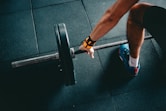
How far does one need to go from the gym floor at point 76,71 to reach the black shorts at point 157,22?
567 mm

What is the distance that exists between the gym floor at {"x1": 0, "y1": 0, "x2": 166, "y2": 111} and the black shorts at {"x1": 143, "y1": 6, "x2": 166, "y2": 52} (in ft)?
→ 1.86

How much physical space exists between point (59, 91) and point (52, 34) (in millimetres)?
668

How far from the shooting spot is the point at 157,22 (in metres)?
1.57

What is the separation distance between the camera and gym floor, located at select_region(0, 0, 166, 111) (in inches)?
77.2

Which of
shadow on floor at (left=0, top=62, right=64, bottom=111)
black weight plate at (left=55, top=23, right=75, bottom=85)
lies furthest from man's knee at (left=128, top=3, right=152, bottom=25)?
shadow on floor at (left=0, top=62, right=64, bottom=111)

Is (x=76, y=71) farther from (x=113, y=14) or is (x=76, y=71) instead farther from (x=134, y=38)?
(x=113, y=14)

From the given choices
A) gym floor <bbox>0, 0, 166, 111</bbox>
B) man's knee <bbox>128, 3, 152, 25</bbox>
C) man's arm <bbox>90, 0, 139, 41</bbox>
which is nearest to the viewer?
man's arm <bbox>90, 0, 139, 41</bbox>

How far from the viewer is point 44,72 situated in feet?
7.10

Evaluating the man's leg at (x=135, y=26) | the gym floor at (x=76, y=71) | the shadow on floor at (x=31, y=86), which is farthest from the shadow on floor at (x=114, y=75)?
the shadow on floor at (x=31, y=86)

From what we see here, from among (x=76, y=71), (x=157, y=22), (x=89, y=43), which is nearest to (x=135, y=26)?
(x=157, y=22)

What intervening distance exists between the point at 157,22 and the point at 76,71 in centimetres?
88

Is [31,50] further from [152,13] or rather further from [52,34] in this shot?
[152,13]

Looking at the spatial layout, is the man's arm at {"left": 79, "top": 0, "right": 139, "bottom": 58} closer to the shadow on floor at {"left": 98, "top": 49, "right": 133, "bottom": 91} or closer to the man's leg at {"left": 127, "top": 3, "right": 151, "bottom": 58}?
the man's leg at {"left": 127, "top": 3, "right": 151, "bottom": 58}

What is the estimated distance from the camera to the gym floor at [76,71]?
77.2 inches
